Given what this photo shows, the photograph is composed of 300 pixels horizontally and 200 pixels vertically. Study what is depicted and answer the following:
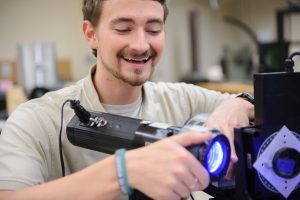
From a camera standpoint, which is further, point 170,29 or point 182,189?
point 170,29

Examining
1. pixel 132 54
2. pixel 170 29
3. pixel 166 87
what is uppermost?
pixel 170 29

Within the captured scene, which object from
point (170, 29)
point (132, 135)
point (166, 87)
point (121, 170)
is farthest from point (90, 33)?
point (170, 29)

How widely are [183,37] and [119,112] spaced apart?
416 cm

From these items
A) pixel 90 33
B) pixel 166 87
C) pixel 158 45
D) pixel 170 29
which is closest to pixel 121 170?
pixel 158 45

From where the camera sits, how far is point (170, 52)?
16.9ft


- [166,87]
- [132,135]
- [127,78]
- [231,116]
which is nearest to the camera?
[132,135]

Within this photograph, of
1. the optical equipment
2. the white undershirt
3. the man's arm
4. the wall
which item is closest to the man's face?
the white undershirt

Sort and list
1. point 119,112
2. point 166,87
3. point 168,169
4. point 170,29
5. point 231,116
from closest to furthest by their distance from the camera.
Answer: point 168,169 → point 231,116 → point 119,112 → point 166,87 → point 170,29

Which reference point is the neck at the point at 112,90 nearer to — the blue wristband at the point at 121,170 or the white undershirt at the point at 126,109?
the white undershirt at the point at 126,109

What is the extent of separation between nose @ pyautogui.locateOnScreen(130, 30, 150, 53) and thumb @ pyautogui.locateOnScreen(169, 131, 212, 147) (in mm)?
454

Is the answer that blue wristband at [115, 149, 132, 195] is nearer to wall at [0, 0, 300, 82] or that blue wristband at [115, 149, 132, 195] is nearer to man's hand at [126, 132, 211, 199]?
man's hand at [126, 132, 211, 199]

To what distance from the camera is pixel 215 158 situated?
698 mm

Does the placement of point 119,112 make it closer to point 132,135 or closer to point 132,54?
point 132,54

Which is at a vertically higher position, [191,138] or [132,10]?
[132,10]
